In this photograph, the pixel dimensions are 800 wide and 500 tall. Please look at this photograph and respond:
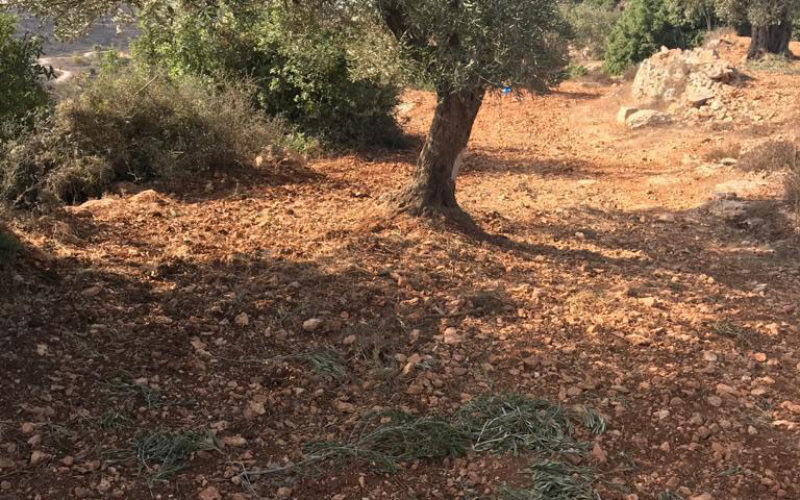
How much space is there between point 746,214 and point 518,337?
432 cm

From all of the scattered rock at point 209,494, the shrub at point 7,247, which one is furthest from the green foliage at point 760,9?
the scattered rock at point 209,494

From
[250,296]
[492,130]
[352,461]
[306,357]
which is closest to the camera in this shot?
[352,461]

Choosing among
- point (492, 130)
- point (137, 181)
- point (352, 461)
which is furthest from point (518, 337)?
point (492, 130)

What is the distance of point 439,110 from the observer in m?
6.62

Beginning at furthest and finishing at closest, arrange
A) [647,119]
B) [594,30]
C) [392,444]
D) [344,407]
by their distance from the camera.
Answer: [594,30] → [647,119] → [344,407] → [392,444]

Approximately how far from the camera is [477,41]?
5508 millimetres

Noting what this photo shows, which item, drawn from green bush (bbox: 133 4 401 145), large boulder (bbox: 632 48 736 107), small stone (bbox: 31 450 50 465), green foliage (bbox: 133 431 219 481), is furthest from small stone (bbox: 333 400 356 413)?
large boulder (bbox: 632 48 736 107)

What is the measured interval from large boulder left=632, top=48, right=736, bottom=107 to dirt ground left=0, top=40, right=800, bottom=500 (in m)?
6.21

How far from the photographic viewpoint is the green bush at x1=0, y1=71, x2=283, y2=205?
720cm

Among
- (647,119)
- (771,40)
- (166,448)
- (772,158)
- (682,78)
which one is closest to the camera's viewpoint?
(166,448)

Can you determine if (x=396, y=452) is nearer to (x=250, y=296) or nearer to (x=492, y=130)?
(x=250, y=296)

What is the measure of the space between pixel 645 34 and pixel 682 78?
8.51 m

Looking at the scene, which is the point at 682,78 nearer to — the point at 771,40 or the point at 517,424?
the point at 771,40

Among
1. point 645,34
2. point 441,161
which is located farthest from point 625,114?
point 645,34
